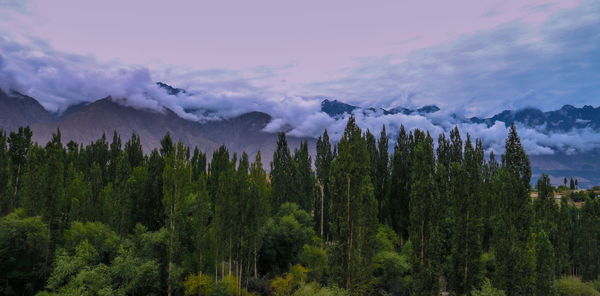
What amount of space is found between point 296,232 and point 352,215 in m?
17.8

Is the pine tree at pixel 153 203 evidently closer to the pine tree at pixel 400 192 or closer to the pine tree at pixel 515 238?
the pine tree at pixel 400 192

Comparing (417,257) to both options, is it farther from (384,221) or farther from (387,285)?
(384,221)

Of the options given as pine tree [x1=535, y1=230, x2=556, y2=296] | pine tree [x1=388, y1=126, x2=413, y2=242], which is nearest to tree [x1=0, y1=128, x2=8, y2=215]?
pine tree [x1=388, y1=126, x2=413, y2=242]

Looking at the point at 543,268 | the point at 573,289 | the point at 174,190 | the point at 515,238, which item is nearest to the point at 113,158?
the point at 174,190

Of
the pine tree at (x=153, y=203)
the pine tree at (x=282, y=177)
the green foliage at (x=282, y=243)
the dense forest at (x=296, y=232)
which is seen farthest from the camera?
the pine tree at (x=282, y=177)

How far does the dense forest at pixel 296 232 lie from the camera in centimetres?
2906

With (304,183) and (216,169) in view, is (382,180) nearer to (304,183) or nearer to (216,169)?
(304,183)

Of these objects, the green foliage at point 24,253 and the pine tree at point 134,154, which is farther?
the pine tree at point 134,154

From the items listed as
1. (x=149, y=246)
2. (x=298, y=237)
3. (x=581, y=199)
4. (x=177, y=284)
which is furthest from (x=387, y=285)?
(x=581, y=199)

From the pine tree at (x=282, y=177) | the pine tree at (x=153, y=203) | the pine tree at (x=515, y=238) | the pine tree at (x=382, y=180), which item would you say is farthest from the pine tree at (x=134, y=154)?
the pine tree at (x=515, y=238)

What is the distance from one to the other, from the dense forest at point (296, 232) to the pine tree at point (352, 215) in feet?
0.31

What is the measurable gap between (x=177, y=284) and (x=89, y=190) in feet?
76.7

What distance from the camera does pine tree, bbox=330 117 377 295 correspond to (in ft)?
94.0

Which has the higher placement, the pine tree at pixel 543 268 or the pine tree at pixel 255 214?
the pine tree at pixel 255 214
